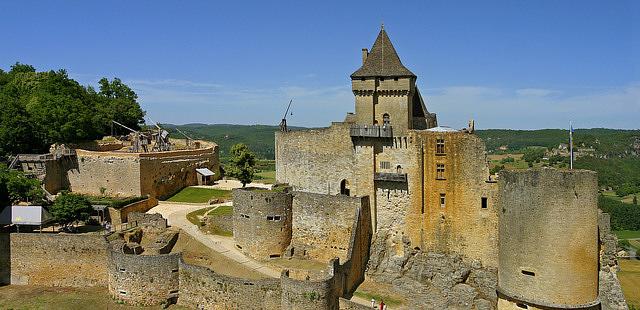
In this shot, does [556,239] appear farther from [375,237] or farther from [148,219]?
[148,219]

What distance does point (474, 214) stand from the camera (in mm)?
31266

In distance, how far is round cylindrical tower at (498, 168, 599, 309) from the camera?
25297 mm

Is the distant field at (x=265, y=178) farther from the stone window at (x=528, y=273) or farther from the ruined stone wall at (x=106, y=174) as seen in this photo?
the stone window at (x=528, y=273)

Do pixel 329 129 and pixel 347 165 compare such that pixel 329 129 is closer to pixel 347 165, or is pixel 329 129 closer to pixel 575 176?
pixel 347 165

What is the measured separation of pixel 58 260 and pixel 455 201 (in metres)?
23.5

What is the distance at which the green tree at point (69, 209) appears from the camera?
35.5 metres

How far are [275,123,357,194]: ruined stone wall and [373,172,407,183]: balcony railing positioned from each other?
210cm

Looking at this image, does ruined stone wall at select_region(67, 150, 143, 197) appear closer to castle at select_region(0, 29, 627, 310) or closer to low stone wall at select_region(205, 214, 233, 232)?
castle at select_region(0, 29, 627, 310)

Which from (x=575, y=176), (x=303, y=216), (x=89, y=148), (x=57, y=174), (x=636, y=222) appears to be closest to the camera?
(x=575, y=176)

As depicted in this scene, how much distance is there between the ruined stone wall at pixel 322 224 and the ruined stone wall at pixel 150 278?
289 inches

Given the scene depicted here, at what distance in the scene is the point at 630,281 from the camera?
34.9 meters

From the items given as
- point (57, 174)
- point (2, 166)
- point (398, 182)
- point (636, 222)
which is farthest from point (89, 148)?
point (636, 222)

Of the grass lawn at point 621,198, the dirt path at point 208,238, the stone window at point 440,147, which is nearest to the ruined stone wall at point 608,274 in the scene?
the stone window at point 440,147

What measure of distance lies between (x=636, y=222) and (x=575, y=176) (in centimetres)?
6373
